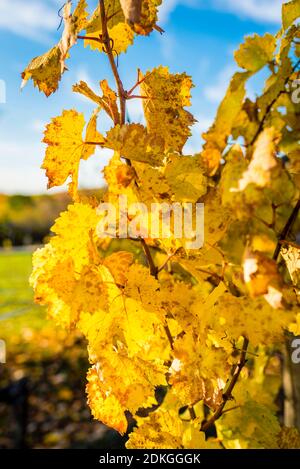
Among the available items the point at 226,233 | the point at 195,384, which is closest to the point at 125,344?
the point at 195,384

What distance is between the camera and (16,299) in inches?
408

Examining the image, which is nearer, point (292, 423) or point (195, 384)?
point (195, 384)

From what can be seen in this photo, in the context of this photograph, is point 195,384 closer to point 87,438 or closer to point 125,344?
point 125,344

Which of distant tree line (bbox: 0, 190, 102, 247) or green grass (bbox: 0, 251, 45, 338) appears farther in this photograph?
distant tree line (bbox: 0, 190, 102, 247)

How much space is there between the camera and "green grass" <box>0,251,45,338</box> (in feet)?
27.0

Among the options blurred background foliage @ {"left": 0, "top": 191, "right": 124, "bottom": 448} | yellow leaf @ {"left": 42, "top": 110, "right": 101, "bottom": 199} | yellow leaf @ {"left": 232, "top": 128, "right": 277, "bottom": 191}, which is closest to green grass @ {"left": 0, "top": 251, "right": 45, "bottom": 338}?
blurred background foliage @ {"left": 0, "top": 191, "right": 124, "bottom": 448}

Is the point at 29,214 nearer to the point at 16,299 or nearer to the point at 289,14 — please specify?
the point at 16,299

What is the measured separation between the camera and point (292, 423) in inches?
81.5

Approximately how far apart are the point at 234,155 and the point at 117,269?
266 mm

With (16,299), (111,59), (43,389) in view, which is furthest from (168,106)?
(16,299)

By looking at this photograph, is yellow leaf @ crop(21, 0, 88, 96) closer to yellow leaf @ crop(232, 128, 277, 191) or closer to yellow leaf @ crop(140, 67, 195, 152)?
yellow leaf @ crop(140, 67, 195, 152)

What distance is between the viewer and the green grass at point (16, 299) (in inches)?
324

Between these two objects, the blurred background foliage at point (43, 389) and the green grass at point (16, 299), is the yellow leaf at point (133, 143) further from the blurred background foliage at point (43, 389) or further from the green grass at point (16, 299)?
the green grass at point (16, 299)
